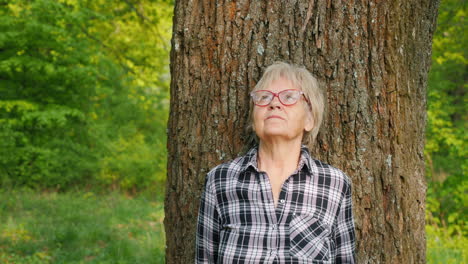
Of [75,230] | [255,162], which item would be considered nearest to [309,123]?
[255,162]

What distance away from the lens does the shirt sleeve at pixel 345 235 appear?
212 cm

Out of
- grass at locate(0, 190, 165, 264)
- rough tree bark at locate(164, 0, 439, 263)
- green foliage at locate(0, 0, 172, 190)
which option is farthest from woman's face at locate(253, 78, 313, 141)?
green foliage at locate(0, 0, 172, 190)

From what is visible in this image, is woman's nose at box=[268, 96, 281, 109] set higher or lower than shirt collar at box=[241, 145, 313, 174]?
higher

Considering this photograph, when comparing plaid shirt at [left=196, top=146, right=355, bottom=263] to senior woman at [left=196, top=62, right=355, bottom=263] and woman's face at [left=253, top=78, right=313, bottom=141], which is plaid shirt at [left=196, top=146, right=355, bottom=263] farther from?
woman's face at [left=253, top=78, right=313, bottom=141]

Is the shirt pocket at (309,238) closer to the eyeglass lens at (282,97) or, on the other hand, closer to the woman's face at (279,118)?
the woman's face at (279,118)

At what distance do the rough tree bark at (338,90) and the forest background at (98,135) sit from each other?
9.63ft

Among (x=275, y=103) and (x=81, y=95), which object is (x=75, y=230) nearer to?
(x=81, y=95)

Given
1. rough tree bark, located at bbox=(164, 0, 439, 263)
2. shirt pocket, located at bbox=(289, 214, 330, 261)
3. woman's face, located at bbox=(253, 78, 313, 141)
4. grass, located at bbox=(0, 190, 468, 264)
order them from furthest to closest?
grass, located at bbox=(0, 190, 468, 264)
rough tree bark, located at bbox=(164, 0, 439, 263)
woman's face, located at bbox=(253, 78, 313, 141)
shirt pocket, located at bbox=(289, 214, 330, 261)

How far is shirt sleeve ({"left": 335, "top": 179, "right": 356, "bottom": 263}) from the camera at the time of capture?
212 centimetres

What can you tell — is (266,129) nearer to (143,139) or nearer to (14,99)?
(14,99)

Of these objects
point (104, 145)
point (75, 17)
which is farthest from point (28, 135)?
point (75, 17)

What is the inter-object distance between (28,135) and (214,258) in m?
9.03

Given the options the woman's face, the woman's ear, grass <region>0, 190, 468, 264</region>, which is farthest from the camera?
grass <region>0, 190, 468, 264</region>

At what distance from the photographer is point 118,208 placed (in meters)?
9.11
